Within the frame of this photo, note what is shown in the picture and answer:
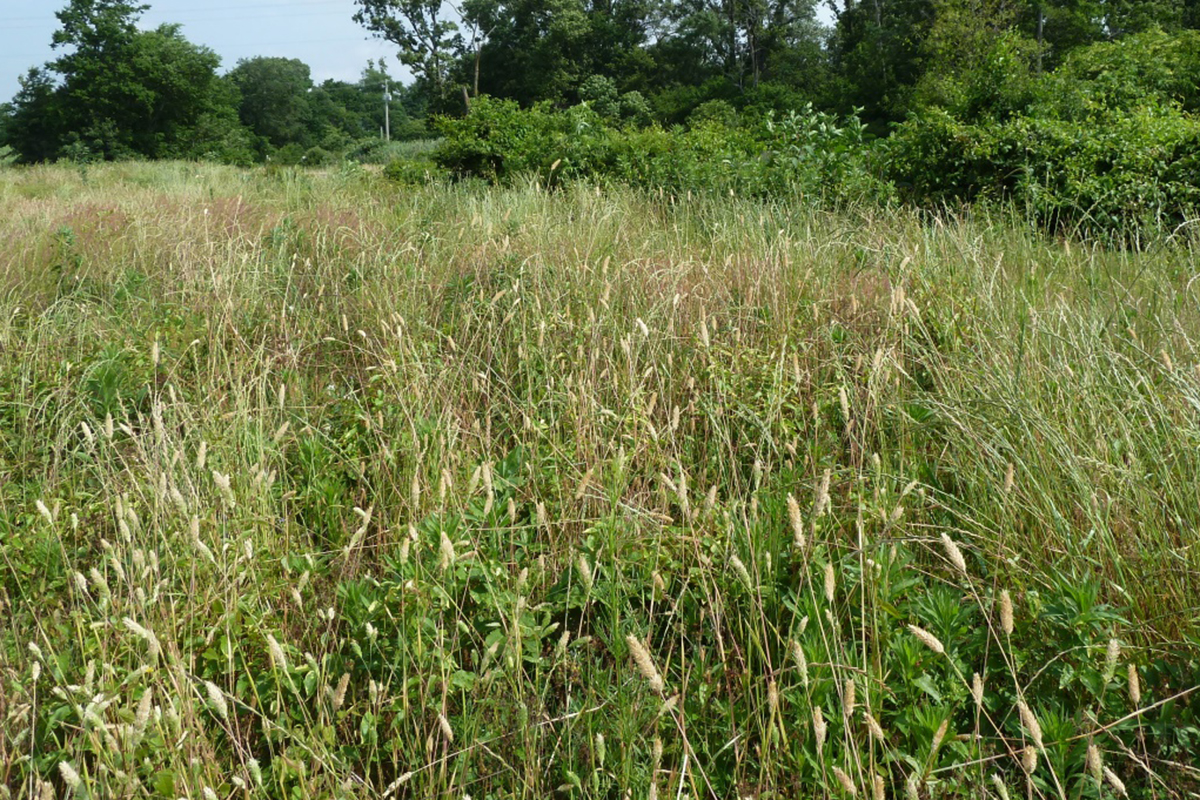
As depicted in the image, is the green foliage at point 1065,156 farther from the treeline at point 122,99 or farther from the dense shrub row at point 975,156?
the treeline at point 122,99

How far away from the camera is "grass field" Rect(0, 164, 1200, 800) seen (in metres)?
1.65

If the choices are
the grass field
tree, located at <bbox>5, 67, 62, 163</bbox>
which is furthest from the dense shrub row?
tree, located at <bbox>5, 67, 62, 163</bbox>

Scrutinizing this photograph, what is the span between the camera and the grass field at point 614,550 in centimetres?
165

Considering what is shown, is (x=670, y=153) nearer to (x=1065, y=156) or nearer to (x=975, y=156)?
(x=975, y=156)

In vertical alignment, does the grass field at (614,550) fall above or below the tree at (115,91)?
below

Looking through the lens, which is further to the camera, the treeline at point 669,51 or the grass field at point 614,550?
the treeline at point 669,51

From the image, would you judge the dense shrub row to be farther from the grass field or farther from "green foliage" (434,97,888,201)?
the grass field

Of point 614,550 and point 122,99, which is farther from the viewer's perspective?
point 122,99

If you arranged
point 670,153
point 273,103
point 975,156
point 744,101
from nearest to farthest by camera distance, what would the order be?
point 975,156, point 670,153, point 744,101, point 273,103

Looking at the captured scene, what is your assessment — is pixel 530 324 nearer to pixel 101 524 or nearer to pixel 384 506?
pixel 384 506

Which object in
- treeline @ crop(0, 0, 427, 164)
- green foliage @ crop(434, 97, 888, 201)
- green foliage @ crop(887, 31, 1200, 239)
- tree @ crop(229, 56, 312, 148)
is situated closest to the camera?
green foliage @ crop(887, 31, 1200, 239)

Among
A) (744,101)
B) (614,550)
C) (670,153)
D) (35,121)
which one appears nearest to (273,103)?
(35,121)

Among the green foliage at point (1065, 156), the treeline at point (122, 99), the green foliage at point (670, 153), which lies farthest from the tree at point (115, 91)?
the green foliage at point (1065, 156)

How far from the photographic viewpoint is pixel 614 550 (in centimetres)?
197
